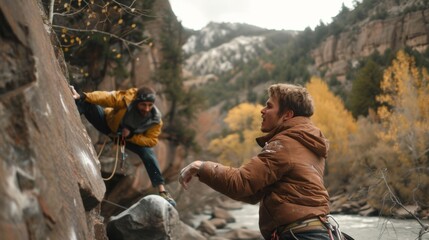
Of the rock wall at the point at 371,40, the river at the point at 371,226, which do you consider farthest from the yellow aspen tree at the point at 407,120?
the rock wall at the point at 371,40

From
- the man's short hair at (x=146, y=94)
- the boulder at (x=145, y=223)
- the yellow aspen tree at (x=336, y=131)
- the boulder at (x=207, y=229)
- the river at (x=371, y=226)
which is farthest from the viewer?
the yellow aspen tree at (x=336, y=131)

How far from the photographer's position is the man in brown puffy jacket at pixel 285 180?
2666mm

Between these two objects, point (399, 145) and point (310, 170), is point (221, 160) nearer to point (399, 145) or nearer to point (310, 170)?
point (399, 145)

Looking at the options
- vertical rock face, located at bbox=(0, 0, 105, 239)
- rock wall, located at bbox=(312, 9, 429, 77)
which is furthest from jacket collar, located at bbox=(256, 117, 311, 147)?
rock wall, located at bbox=(312, 9, 429, 77)

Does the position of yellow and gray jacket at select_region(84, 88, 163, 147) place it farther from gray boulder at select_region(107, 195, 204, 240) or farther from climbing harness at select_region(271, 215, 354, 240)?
climbing harness at select_region(271, 215, 354, 240)

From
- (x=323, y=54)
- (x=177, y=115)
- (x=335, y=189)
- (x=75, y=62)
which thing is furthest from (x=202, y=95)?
(x=323, y=54)

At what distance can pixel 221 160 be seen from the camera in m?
55.1

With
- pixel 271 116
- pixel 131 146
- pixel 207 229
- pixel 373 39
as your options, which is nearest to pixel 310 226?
pixel 271 116

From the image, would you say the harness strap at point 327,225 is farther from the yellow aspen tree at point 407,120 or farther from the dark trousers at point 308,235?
the yellow aspen tree at point 407,120

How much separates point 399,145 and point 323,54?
63384 mm

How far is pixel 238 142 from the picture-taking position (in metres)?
56.7

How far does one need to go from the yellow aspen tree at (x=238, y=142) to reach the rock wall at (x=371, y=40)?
Answer: 17197mm

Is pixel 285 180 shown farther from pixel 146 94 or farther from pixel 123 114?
pixel 123 114

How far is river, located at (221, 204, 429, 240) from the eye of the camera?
6.88 meters
